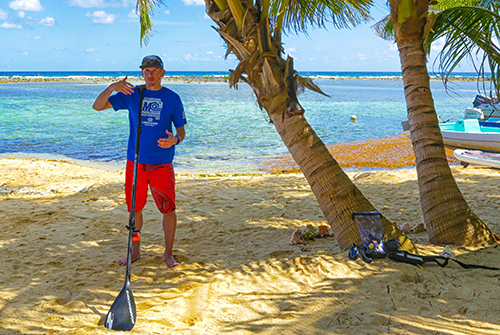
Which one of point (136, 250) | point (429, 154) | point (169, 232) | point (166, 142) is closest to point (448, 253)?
point (429, 154)

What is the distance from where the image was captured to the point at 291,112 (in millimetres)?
3596

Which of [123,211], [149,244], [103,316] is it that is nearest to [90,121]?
[123,211]

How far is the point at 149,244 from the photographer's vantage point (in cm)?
482

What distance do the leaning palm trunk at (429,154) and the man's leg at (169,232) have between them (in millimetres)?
2432

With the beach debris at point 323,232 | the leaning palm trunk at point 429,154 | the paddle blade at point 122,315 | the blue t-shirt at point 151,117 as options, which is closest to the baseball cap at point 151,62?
the blue t-shirt at point 151,117

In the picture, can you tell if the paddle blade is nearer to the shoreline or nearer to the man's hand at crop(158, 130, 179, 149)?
the man's hand at crop(158, 130, 179, 149)

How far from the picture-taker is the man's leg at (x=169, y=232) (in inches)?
155

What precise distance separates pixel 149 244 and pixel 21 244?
147 cm

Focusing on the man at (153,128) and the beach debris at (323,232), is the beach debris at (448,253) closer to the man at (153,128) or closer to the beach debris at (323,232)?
the beach debris at (323,232)

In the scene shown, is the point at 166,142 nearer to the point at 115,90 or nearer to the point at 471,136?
the point at 115,90

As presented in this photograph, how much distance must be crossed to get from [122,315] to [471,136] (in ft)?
42.5

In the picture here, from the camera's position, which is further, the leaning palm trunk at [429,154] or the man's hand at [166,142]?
the leaning palm trunk at [429,154]

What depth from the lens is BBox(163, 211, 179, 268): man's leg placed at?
155 inches

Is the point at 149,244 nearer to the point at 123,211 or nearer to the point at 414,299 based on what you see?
the point at 123,211
